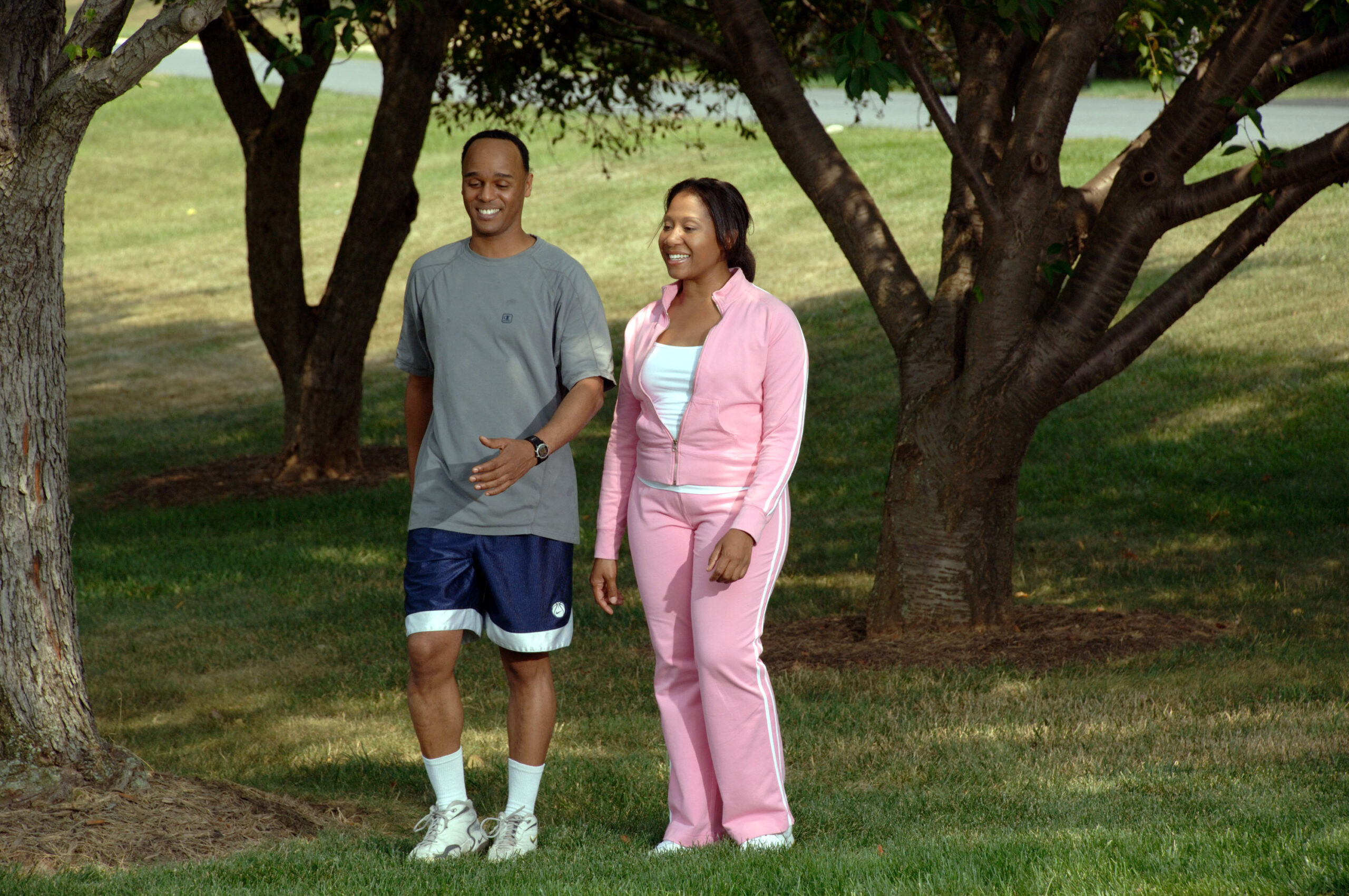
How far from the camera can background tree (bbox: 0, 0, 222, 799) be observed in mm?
4414

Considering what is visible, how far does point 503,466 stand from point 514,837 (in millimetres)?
1170

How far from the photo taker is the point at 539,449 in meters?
4.00

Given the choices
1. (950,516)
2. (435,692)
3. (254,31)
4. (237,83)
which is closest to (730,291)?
(435,692)

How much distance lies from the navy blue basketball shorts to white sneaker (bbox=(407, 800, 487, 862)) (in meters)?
0.53

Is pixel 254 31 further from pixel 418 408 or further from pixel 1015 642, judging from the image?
pixel 418 408

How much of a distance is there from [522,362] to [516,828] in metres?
1.39

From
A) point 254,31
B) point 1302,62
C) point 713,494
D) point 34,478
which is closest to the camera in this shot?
point 713,494

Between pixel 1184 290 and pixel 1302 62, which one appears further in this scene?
pixel 1184 290

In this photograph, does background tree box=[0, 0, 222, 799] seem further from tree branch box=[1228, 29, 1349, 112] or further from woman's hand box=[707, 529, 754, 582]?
tree branch box=[1228, 29, 1349, 112]

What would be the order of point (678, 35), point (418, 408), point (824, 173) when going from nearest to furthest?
point (418, 408) → point (824, 173) → point (678, 35)

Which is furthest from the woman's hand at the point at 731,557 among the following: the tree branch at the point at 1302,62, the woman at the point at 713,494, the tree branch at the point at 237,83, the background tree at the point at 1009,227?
the tree branch at the point at 237,83

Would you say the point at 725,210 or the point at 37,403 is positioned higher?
the point at 725,210

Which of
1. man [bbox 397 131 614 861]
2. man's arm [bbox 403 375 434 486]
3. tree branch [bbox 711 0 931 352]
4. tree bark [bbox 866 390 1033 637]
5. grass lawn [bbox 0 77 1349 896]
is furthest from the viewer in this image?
tree branch [bbox 711 0 931 352]

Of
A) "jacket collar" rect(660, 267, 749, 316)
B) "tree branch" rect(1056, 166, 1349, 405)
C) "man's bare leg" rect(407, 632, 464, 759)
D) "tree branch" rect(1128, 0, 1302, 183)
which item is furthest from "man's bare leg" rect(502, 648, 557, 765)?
"tree branch" rect(1128, 0, 1302, 183)
